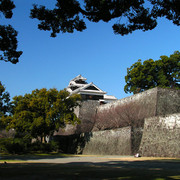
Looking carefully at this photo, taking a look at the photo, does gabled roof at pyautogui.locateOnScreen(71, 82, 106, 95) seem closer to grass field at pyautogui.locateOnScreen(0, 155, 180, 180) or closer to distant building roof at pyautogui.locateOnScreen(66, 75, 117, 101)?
distant building roof at pyautogui.locateOnScreen(66, 75, 117, 101)

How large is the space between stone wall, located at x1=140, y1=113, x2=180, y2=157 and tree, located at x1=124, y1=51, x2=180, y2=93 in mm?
25656

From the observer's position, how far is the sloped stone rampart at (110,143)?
2384cm

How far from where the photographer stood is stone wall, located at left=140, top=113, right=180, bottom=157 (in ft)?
61.7

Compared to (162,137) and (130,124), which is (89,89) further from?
(162,137)

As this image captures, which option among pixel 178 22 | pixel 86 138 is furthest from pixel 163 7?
pixel 86 138

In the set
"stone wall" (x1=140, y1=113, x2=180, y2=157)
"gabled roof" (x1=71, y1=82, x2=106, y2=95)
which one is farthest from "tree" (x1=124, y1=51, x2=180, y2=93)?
"stone wall" (x1=140, y1=113, x2=180, y2=157)

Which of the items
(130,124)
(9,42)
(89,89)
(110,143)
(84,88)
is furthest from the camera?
(89,89)

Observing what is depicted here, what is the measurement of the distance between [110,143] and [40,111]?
8839mm

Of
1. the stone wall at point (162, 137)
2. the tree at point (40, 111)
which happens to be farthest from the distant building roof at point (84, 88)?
the stone wall at point (162, 137)

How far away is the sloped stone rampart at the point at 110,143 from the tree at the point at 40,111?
3400 millimetres

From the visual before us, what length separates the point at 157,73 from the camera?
156 feet

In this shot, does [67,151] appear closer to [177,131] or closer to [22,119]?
[22,119]

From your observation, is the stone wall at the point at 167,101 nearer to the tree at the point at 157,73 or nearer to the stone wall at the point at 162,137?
the stone wall at the point at 162,137

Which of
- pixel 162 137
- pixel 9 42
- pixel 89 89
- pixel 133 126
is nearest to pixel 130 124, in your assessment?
pixel 133 126
